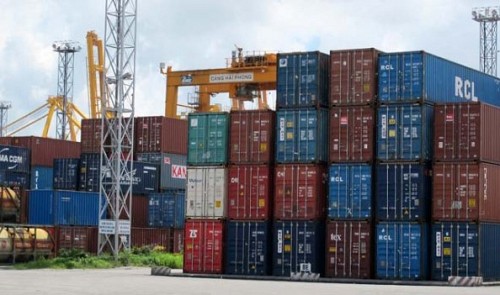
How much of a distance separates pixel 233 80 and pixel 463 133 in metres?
31.9

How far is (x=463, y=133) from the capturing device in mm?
46875

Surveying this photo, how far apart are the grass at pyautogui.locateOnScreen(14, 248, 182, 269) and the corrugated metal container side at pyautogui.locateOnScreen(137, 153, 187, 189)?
8.79 metres

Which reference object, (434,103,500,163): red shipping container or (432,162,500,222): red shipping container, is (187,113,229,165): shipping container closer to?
(434,103,500,163): red shipping container

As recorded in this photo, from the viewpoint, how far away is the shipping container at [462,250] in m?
46.0

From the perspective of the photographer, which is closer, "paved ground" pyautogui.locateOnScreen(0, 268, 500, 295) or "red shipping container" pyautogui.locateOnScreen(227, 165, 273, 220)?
"paved ground" pyautogui.locateOnScreen(0, 268, 500, 295)

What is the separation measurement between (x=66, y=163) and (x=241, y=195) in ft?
83.6

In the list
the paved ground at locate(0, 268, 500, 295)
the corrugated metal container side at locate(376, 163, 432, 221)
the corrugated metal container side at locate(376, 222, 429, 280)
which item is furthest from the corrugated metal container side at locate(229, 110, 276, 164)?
the corrugated metal container side at locate(376, 222, 429, 280)

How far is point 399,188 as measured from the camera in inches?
1869

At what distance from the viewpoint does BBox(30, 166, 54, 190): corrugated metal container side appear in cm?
7938

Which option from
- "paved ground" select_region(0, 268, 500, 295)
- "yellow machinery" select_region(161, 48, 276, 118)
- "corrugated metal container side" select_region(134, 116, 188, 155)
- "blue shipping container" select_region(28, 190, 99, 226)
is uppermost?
"yellow machinery" select_region(161, 48, 276, 118)

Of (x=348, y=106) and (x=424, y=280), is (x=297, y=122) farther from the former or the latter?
(x=424, y=280)

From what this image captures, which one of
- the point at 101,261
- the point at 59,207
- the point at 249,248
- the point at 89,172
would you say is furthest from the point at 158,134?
the point at 249,248

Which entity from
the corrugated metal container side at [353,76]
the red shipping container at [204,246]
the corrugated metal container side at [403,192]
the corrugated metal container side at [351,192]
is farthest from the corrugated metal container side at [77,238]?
the corrugated metal container side at [403,192]

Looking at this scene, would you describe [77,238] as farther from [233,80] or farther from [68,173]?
[233,80]
